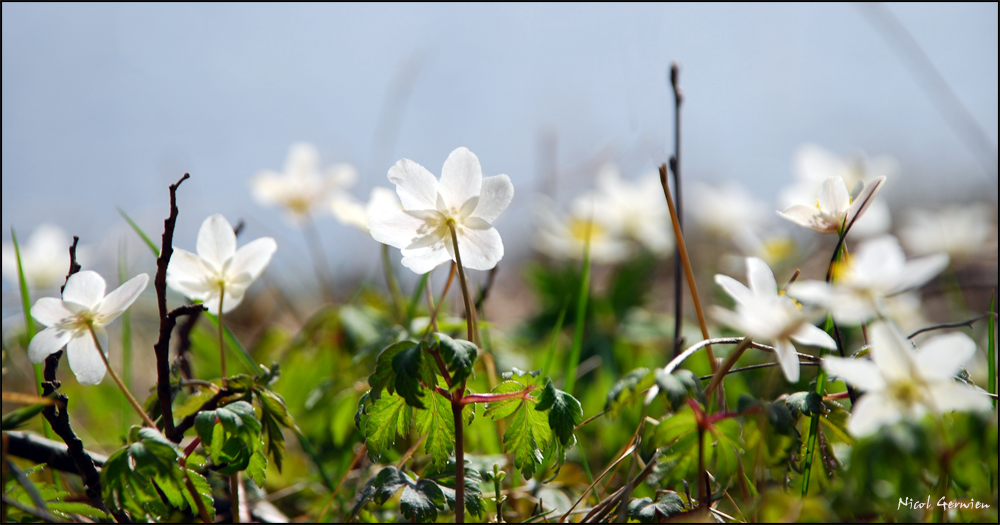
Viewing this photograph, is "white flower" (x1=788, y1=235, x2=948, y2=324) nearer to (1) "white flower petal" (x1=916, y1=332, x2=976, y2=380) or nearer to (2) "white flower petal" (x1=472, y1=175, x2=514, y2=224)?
(1) "white flower petal" (x1=916, y1=332, x2=976, y2=380)

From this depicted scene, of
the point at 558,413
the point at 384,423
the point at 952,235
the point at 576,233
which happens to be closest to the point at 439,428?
the point at 384,423

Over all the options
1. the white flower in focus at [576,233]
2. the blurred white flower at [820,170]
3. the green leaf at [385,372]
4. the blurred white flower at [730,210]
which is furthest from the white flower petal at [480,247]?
the blurred white flower at [730,210]

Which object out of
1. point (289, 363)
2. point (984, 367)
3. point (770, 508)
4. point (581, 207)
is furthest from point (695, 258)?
point (770, 508)

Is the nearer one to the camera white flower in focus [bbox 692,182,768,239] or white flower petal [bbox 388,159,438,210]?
white flower petal [bbox 388,159,438,210]

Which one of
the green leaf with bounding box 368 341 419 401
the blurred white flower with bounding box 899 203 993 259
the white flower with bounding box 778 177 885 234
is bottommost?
the blurred white flower with bounding box 899 203 993 259

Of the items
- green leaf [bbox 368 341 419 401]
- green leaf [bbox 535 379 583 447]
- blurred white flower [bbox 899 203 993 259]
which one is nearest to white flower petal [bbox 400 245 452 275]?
green leaf [bbox 368 341 419 401]

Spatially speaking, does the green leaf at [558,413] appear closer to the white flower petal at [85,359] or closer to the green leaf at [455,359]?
the green leaf at [455,359]

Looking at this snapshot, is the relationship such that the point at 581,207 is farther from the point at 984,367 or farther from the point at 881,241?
the point at 881,241

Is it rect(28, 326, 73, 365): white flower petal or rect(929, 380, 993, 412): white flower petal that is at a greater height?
rect(28, 326, 73, 365): white flower petal
